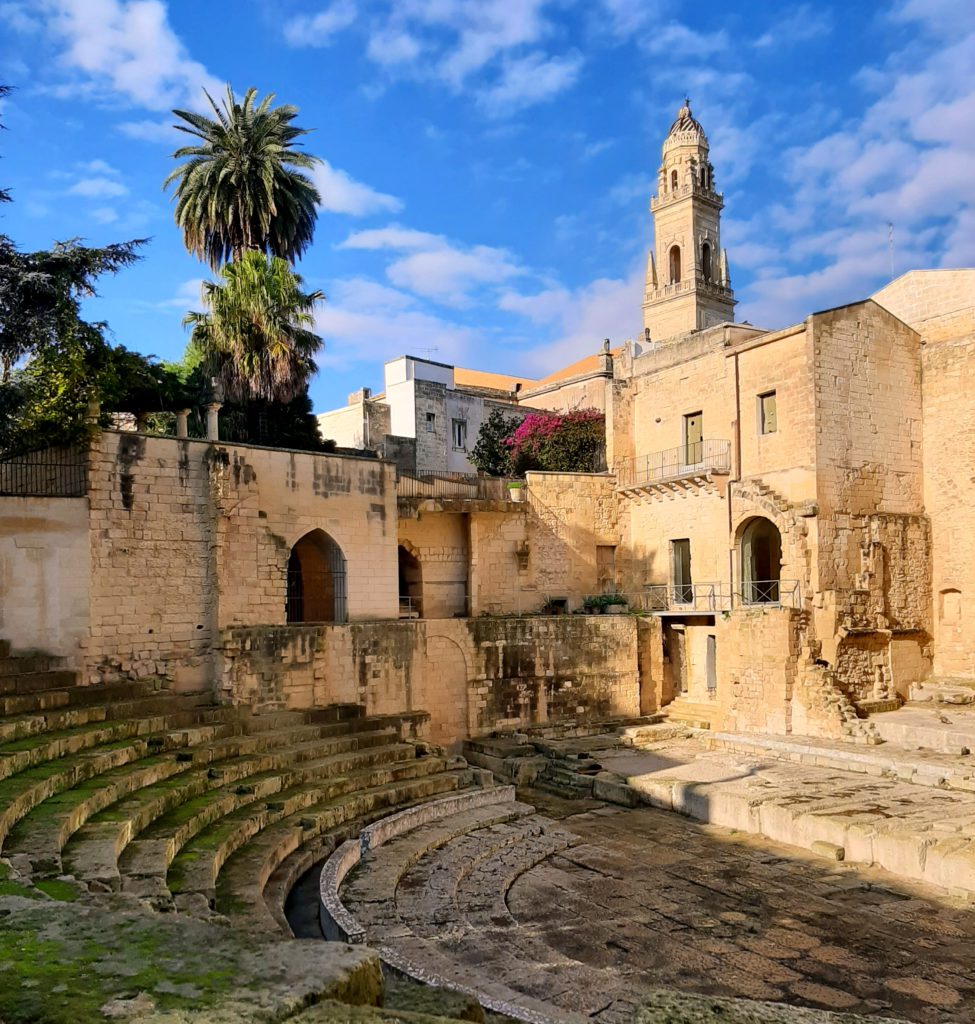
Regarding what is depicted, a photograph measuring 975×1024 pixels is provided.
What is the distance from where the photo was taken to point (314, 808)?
1273 cm

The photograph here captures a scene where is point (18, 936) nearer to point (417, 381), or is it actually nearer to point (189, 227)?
point (189, 227)

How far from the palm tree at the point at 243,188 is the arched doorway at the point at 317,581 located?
985cm

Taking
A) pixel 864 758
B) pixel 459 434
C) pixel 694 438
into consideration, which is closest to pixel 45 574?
pixel 864 758

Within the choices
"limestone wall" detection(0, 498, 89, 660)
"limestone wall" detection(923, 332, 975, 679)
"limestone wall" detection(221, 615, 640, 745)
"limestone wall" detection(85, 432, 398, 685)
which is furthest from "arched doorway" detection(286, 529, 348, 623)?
"limestone wall" detection(923, 332, 975, 679)

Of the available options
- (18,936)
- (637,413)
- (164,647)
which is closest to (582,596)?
(637,413)

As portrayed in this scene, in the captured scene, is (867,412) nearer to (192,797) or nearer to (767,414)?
(767,414)

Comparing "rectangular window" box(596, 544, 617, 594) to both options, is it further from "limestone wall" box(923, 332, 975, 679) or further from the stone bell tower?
the stone bell tower

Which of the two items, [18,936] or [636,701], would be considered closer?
[18,936]

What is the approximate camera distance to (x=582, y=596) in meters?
25.4

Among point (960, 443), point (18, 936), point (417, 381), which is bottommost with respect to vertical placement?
point (18, 936)

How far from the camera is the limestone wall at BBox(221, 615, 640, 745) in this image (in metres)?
16.4

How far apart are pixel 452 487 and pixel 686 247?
94.0 feet

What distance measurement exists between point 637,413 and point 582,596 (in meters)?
5.75

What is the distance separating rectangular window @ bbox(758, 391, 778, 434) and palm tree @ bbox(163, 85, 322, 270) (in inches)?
548
